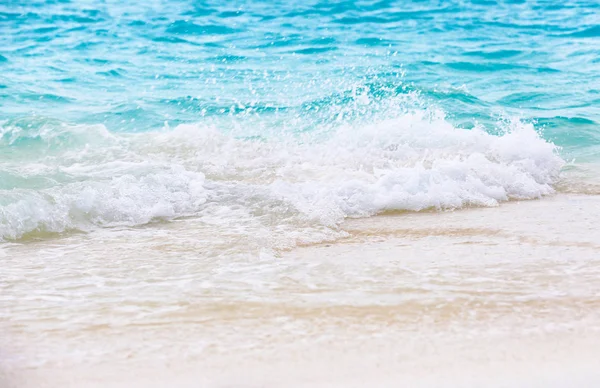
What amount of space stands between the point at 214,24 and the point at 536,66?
241 inches

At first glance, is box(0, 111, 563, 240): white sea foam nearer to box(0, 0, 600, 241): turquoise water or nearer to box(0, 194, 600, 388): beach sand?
box(0, 0, 600, 241): turquoise water

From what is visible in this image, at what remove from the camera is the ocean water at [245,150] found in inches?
118

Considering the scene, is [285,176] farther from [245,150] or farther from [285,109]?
[285,109]

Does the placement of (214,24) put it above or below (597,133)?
above

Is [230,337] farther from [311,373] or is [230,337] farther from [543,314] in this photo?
[543,314]

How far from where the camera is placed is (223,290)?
2938 mm

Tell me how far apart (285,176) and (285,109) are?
9.67ft

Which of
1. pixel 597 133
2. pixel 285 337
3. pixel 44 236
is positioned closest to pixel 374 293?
pixel 285 337

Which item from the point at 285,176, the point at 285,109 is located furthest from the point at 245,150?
the point at 285,109

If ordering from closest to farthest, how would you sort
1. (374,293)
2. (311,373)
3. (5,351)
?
(311,373) < (5,351) < (374,293)

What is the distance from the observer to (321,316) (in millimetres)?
2660

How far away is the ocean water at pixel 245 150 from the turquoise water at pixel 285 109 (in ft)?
0.09

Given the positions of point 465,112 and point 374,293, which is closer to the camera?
point 374,293

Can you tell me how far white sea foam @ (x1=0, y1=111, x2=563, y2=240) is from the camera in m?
4.20
